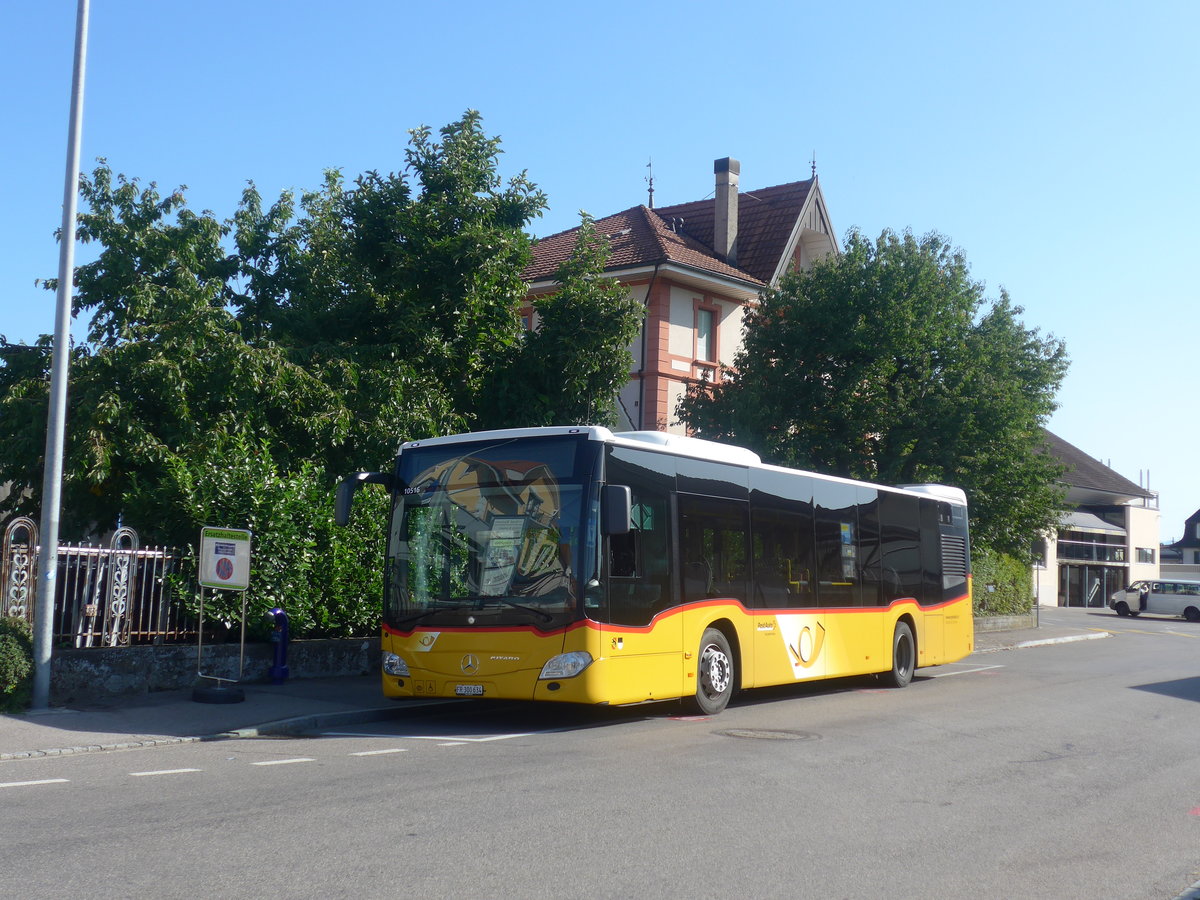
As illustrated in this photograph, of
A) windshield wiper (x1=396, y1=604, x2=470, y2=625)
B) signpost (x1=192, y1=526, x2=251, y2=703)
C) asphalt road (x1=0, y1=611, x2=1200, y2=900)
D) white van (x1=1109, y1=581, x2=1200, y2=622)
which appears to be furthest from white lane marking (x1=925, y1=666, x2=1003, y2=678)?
white van (x1=1109, y1=581, x2=1200, y2=622)

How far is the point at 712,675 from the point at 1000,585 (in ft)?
90.8

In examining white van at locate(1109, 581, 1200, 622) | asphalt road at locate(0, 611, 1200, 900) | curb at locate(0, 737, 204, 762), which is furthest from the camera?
white van at locate(1109, 581, 1200, 622)

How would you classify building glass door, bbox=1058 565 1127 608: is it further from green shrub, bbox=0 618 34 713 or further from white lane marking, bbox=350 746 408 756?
green shrub, bbox=0 618 34 713

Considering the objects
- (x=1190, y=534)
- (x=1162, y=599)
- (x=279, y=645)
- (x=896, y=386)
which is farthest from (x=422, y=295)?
(x=1190, y=534)

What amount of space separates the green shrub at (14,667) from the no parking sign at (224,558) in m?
1.99

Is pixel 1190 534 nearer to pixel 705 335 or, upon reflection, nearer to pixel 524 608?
pixel 705 335

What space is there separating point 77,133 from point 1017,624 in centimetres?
3329

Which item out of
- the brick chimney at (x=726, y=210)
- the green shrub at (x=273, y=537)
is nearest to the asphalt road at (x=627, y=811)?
the green shrub at (x=273, y=537)

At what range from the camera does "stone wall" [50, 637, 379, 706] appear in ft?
42.8

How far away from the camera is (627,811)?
7773 millimetres

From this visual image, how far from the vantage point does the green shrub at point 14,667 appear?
11992 mm

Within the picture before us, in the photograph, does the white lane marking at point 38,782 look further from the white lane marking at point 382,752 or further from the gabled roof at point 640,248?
the gabled roof at point 640,248

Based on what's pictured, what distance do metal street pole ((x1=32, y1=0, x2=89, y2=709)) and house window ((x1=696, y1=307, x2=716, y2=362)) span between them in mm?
24110

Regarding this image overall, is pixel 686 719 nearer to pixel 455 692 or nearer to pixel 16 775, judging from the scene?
pixel 455 692
